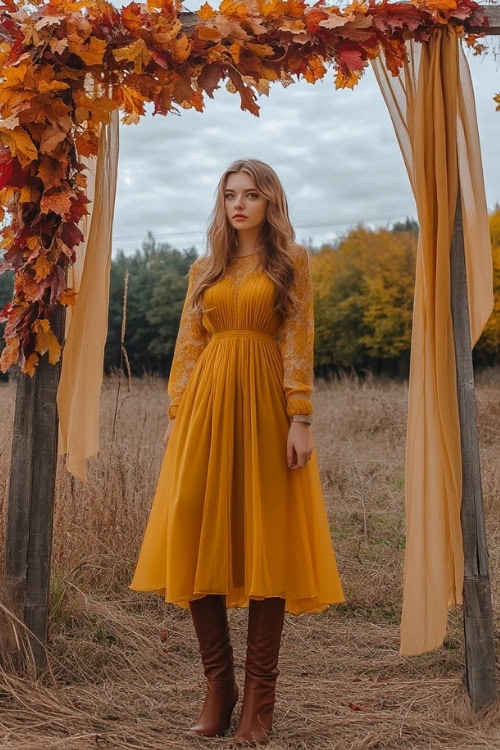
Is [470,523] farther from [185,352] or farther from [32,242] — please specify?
[32,242]

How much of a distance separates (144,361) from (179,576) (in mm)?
19089

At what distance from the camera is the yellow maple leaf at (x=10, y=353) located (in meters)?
3.26

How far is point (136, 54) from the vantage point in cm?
307

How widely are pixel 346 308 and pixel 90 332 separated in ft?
58.7

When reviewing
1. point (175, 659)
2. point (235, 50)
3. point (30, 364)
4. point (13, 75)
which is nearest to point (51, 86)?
point (13, 75)

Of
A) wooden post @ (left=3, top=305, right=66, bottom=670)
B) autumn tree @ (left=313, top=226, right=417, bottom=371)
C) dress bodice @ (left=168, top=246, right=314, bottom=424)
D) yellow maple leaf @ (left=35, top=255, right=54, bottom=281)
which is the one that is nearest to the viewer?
dress bodice @ (left=168, top=246, right=314, bottom=424)

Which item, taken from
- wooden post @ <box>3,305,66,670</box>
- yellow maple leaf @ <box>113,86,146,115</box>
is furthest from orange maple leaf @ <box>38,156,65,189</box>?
wooden post @ <box>3,305,66,670</box>

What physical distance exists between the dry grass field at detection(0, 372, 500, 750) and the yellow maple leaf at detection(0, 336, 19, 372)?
32.8 inches

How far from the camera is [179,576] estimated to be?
2799 mm

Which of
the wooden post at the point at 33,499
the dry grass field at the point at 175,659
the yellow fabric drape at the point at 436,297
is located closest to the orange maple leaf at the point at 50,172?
the wooden post at the point at 33,499

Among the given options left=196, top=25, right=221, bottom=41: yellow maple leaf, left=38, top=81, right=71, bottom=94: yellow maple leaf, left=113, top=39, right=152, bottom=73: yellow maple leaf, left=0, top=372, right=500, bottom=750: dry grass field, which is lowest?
left=0, top=372, right=500, bottom=750: dry grass field

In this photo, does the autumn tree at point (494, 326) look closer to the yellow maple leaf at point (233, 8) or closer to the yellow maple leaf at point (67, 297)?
the yellow maple leaf at point (233, 8)

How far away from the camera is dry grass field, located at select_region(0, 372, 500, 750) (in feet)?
9.63

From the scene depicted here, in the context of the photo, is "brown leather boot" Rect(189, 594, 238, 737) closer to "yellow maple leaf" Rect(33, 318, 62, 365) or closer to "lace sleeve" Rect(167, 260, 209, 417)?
"lace sleeve" Rect(167, 260, 209, 417)
